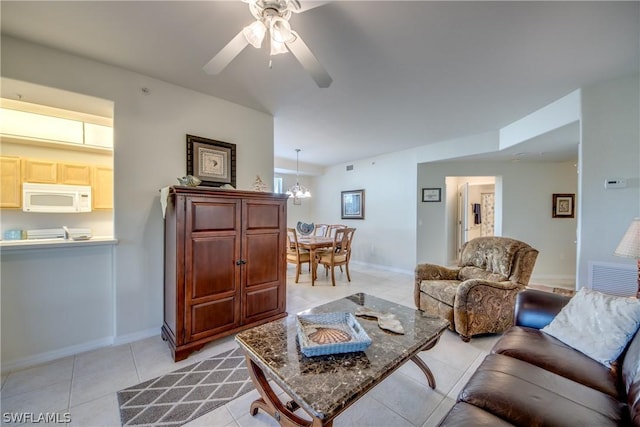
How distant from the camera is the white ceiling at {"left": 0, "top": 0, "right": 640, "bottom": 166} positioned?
→ 64.2 inches

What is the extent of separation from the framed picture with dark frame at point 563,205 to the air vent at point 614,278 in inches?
114

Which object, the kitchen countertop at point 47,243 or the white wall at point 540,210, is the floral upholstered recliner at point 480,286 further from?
the kitchen countertop at point 47,243

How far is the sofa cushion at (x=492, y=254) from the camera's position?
276cm

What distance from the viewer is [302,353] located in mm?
1319

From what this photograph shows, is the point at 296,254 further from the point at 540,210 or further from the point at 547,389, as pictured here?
the point at 540,210

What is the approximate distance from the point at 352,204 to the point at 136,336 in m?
4.89

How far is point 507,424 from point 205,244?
2263 millimetres

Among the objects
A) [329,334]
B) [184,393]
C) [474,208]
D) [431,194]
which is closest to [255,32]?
[329,334]

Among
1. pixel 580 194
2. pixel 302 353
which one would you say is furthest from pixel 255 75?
pixel 580 194

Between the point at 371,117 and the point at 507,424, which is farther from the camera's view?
the point at 371,117

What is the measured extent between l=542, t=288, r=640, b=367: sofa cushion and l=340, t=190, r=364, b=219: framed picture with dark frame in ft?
14.9

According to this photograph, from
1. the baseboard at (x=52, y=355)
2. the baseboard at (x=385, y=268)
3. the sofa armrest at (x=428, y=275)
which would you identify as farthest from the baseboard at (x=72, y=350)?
the baseboard at (x=385, y=268)

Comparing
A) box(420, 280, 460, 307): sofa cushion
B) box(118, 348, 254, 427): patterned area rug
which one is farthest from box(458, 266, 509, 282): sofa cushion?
box(118, 348, 254, 427): patterned area rug

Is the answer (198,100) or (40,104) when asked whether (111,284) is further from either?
(198,100)
